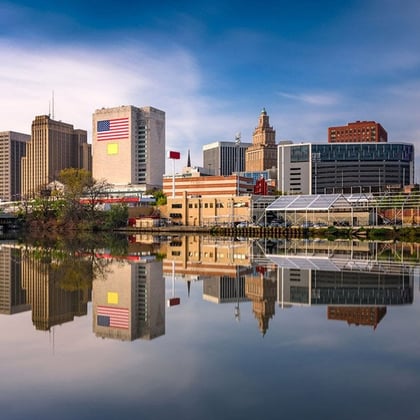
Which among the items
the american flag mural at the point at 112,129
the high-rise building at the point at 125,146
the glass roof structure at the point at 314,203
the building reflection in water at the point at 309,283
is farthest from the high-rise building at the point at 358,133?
the building reflection in water at the point at 309,283

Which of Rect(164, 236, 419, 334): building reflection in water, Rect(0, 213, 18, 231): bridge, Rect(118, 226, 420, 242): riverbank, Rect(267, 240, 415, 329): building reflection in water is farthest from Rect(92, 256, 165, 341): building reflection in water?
Rect(0, 213, 18, 231): bridge

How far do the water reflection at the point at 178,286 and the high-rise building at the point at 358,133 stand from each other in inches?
6565

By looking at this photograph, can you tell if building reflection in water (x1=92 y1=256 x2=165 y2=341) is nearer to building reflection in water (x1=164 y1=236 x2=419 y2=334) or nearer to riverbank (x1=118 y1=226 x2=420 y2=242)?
building reflection in water (x1=164 y1=236 x2=419 y2=334)

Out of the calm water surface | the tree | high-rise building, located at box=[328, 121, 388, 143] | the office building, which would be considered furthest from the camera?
high-rise building, located at box=[328, 121, 388, 143]

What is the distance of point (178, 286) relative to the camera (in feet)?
70.4

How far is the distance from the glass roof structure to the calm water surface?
50.8 m

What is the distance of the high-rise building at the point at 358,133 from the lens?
189 metres

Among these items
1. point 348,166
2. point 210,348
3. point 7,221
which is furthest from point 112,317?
point 348,166

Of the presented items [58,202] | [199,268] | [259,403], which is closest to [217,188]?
[58,202]

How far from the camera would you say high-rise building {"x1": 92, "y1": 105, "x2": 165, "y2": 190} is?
6270 inches

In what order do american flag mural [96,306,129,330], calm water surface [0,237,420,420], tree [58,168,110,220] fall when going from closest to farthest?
calm water surface [0,237,420,420] → american flag mural [96,306,129,330] → tree [58,168,110,220]

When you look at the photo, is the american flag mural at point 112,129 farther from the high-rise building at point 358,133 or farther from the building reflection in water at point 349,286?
the building reflection in water at point 349,286

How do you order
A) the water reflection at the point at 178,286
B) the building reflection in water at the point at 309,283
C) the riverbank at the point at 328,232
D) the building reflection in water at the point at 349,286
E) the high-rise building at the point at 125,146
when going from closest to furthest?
1. the water reflection at the point at 178,286
2. the building reflection in water at the point at 349,286
3. the building reflection in water at the point at 309,283
4. the riverbank at the point at 328,232
5. the high-rise building at the point at 125,146

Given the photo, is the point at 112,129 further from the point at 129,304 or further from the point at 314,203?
the point at 129,304
